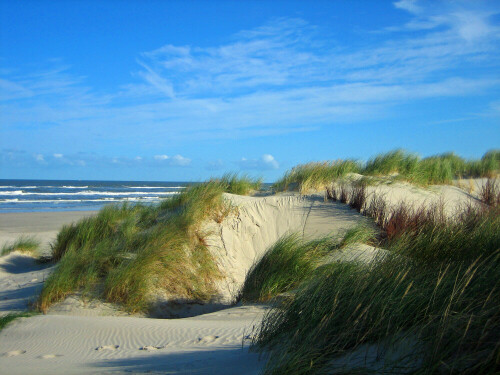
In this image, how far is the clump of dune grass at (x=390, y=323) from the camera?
2.59 m

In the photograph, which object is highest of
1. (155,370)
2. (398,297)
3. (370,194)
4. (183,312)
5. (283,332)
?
(370,194)

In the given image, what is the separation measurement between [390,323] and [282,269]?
344cm

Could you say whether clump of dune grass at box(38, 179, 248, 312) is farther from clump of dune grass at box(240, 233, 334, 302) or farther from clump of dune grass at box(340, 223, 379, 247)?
clump of dune grass at box(340, 223, 379, 247)

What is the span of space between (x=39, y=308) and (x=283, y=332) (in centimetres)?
Result: 441

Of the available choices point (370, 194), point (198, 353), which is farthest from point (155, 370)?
point (370, 194)

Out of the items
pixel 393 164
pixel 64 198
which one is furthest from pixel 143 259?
pixel 64 198

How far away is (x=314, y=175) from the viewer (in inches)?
456

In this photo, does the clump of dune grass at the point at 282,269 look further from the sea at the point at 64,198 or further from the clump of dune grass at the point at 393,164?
the clump of dune grass at the point at 393,164

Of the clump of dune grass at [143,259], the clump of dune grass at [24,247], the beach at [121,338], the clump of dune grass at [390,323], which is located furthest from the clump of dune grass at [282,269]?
the clump of dune grass at [24,247]

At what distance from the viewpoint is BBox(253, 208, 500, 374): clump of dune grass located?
2.59 meters

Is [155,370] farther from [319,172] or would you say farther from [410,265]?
[319,172]

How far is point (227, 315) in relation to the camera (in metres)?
5.83

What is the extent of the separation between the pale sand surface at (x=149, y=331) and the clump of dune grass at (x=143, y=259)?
24 centimetres

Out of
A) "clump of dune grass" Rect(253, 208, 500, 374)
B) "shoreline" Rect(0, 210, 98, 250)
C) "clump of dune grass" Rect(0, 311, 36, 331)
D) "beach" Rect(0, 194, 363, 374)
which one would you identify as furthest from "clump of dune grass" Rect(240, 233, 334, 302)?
"shoreline" Rect(0, 210, 98, 250)
